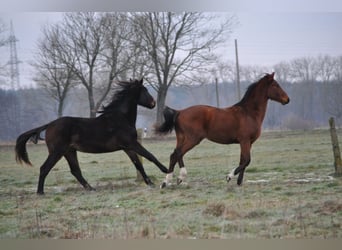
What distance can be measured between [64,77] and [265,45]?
1787mm

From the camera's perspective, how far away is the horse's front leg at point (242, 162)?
454 cm

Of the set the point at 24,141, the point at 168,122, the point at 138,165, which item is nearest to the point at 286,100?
the point at 168,122

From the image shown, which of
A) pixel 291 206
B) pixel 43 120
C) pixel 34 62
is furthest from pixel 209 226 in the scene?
pixel 34 62

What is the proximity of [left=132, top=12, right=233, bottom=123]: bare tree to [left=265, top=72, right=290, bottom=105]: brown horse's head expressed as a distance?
1.77ft

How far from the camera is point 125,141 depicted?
4.71 meters

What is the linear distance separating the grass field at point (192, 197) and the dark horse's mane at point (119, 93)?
16.3 inches

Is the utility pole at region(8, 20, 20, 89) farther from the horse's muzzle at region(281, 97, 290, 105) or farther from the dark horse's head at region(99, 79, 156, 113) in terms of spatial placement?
the horse's muzzle at region(281, 97, 290, 105)

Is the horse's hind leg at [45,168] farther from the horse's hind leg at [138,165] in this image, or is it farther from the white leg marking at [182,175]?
the white leg marking at [182,175]

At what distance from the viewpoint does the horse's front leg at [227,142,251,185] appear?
4.54 metres

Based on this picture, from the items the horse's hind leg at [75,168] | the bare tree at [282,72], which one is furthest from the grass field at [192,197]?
the bare tree at [282,72]

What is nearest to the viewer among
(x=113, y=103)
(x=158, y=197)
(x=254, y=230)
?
(x=254, y=230)

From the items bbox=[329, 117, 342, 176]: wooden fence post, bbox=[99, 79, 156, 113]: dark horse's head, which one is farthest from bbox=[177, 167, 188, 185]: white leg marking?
bbox=[329, 117, 342, 176]: wooden fence post

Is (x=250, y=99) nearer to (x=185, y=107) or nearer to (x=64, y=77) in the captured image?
(x=185, y=107)

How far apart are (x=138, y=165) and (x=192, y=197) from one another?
60cm
